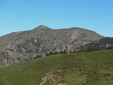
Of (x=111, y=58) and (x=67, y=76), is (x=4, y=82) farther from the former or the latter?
(x=111, y=58)

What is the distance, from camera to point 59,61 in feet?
316

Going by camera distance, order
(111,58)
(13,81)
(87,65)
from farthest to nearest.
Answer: (111,58)
(87,65)
(13,81)

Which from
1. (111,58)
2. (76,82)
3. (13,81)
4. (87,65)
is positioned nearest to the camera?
(76,82)

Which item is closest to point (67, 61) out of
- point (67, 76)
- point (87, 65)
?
point (87, 65)

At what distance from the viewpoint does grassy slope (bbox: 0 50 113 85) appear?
226 feet

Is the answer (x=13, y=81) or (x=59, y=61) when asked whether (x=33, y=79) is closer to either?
(x=13, y=81)

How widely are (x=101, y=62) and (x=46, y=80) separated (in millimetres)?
32698

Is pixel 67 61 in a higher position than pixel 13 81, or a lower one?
higher

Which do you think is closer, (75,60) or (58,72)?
(58,72)

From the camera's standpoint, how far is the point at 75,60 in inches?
3706

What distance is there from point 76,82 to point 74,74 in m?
8.43

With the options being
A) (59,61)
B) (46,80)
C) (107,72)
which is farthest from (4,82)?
(107,72)

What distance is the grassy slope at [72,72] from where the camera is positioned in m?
68.9

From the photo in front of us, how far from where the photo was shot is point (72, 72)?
78.4m
